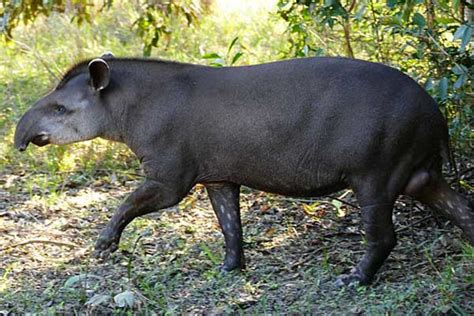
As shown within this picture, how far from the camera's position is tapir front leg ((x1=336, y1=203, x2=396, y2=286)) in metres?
5.62

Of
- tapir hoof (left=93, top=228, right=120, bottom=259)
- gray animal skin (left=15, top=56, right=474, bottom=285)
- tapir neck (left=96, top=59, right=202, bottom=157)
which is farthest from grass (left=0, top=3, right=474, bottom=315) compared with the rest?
tapir neck (left=96, top=59, right=202, bottom=157)

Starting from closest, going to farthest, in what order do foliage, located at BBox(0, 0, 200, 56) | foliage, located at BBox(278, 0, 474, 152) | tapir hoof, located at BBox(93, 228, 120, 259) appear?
foliage, located at BBox(278, 0, 474, 152), tapir hoof, located at BBox(93, 228, 120, 259), foliage, located at BBox(0, 0, 200, 56)

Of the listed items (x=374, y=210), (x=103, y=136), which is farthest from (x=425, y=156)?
(x=103, y=136)

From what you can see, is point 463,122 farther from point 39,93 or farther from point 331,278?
point 39,93

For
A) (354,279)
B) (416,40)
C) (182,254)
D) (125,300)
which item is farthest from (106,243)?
(416,40)

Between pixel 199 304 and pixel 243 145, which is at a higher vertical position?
pixel 243 145

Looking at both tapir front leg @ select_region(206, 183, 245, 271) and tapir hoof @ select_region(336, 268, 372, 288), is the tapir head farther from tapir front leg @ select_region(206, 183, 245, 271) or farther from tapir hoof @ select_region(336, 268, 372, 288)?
tapir hoof @ select_region(336, 268, 372, 288)

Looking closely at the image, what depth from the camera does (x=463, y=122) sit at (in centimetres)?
664

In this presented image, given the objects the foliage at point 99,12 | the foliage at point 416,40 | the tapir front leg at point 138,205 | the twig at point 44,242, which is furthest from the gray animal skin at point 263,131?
the foliage at point 99,12

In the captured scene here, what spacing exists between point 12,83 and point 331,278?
5527 millimetres

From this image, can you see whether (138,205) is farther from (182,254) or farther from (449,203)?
(449,203)

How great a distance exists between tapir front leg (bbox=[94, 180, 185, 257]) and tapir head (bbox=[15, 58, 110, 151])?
21.2 inches

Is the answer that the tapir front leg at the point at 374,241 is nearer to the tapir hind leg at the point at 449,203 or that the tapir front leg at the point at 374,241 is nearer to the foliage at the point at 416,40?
the tapir hind leg at the point at 449,203

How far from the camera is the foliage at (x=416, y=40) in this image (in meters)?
5.88
